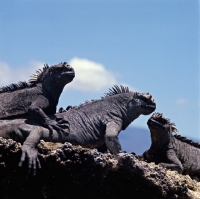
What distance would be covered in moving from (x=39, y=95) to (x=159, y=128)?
12.1ft

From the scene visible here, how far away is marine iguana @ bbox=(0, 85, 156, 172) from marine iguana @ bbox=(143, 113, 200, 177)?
755 millimetres

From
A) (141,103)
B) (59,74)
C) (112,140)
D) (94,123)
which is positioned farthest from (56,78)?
(141,103)

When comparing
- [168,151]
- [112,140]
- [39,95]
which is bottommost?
[112,140]

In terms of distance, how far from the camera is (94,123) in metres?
14.8

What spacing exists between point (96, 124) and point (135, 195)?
2.28 metres

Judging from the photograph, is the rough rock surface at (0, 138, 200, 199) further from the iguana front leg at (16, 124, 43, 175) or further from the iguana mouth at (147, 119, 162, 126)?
the iguana mouth at (147, 119, 162, 126)

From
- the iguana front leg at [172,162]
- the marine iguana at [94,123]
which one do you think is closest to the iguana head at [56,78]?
the marine iguana at [94,123]

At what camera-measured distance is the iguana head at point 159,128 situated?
53.2ft

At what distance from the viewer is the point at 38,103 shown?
14.2m

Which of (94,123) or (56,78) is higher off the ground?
(56,78)

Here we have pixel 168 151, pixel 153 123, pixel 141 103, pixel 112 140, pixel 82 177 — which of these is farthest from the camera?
pixel 168 151

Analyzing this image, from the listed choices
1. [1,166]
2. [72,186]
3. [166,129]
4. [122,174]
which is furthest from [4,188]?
[166,129]

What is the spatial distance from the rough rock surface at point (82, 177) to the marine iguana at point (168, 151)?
269 cm

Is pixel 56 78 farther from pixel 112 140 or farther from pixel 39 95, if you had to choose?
pixel 112 140
